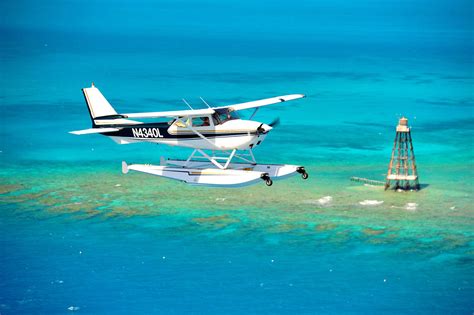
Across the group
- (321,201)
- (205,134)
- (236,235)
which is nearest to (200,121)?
(205,134)

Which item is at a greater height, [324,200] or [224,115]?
[224,115]

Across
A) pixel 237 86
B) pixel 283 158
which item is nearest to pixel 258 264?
pixel 283 158

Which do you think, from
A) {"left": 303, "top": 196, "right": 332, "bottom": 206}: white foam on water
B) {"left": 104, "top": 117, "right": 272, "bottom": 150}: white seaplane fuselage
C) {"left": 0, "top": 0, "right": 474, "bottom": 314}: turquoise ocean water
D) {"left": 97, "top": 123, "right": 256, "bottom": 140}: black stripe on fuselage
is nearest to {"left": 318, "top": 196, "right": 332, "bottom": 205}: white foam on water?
{"left": 303, "top": 196, "right": 332, "bottom": 206}: white foam on water

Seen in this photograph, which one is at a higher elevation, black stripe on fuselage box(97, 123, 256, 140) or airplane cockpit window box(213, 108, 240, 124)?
airplane cockpit window box(213, 108, 240, 124)

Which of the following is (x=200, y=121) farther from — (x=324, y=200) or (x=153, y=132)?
(x=324, y=200)

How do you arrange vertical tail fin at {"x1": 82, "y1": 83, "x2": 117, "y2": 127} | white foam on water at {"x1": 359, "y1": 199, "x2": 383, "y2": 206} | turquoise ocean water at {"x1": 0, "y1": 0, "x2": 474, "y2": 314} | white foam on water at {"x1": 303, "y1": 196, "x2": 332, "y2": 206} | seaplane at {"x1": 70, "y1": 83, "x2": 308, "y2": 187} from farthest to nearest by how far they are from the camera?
white foam on water at {"x1": 359, "y1": 199, "x2": 383, "y2": 206}
white foam on water at {"x1": 303, "y1": 196, "x2": 332, "y2": 206}
turquoise ocean water at {"x1": 0, "y1": 0, "x2": 474, "y2": 314}
vertical tail fin at {"x1": 82, "y1": 83, "x2": 117, "y2": 127}
seaplane at {"x1": 70, "y1": 83, "x2": 308, "y2": 187}

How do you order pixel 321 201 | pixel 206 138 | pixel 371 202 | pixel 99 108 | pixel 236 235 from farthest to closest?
1. pixel 371 202
2. pixel 321 201
3. pixel 236 235
4. pixel 99 108
5. pixel 206 138

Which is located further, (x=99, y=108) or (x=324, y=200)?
(x=324, y=200)

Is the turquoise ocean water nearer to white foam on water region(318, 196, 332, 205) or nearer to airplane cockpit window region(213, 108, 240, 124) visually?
white foam on water region(318, 196, 332, 205)

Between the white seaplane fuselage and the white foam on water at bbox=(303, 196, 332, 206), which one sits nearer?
the white seaplane fuselage
